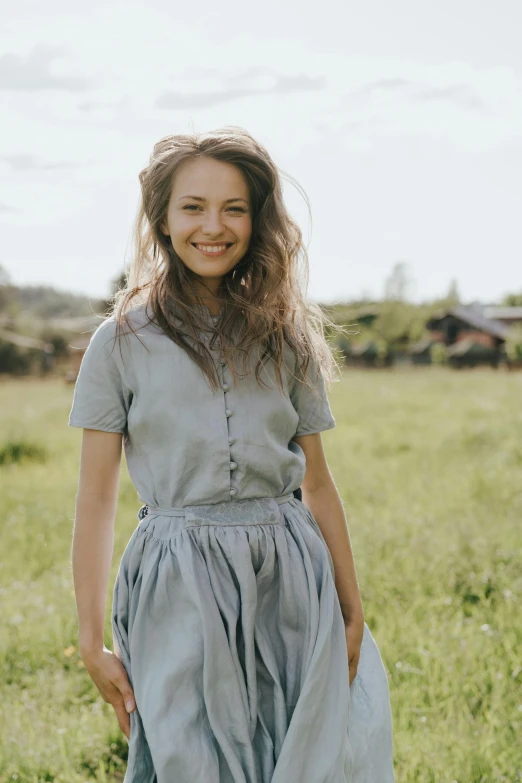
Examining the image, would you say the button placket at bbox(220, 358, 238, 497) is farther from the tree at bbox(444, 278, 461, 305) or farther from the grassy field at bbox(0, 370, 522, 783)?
the tree at bbox(444, 278, 461, 305)

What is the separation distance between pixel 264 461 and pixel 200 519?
19 cm

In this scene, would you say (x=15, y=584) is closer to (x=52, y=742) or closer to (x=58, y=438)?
(x=52, y=742)

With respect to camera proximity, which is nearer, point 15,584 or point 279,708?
point 279,708

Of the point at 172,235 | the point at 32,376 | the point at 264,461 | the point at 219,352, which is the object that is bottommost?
the point at 32,376

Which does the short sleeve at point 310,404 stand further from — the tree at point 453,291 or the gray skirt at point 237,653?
the tree at point 453,291

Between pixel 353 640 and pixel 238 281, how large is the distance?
881mm

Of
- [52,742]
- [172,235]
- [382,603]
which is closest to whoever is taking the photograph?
[172,235]

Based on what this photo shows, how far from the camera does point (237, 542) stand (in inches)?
73.2

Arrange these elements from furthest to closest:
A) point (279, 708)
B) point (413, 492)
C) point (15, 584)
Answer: point (413, 492), point (15, 584), point (279, 708)

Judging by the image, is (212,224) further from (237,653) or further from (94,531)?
(237,653)

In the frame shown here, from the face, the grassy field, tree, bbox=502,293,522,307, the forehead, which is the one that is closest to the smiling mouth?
the face

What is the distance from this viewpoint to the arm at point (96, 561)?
1.86 metres

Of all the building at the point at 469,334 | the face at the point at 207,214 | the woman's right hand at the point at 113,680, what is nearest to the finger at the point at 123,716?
the woman's right hand at the point at 113,680

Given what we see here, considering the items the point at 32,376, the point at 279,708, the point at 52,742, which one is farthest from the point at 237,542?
the point at 32,376
